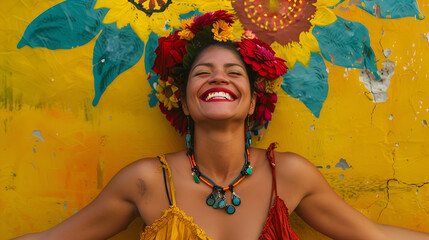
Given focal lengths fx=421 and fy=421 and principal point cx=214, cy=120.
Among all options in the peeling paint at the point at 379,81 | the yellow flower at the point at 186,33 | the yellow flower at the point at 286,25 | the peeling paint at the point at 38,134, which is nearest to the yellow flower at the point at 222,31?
the yellow flower at the point at 186,33

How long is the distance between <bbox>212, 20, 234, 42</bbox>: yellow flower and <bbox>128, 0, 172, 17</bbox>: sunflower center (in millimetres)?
452

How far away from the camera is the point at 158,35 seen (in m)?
2.26

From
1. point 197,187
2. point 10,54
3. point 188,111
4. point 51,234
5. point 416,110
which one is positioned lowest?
point 51,234

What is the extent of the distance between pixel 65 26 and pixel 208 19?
0.83 meters

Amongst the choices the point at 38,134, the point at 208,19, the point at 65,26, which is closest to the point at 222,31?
the point at 208,19

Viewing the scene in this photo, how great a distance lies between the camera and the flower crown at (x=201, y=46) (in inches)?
76.9

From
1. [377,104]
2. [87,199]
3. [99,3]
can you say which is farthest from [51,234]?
[377,104]

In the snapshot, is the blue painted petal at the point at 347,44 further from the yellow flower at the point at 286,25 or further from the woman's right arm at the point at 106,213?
the woman's right arm at the point at 106,213

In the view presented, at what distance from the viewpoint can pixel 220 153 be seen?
1.94 meters

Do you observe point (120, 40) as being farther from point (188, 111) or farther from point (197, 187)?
point (197, 187)

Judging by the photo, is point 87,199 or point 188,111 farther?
point 87,199

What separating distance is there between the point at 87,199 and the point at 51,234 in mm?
320

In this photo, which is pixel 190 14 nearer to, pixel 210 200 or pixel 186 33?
pixel 186 33

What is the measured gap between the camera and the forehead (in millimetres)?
1943
